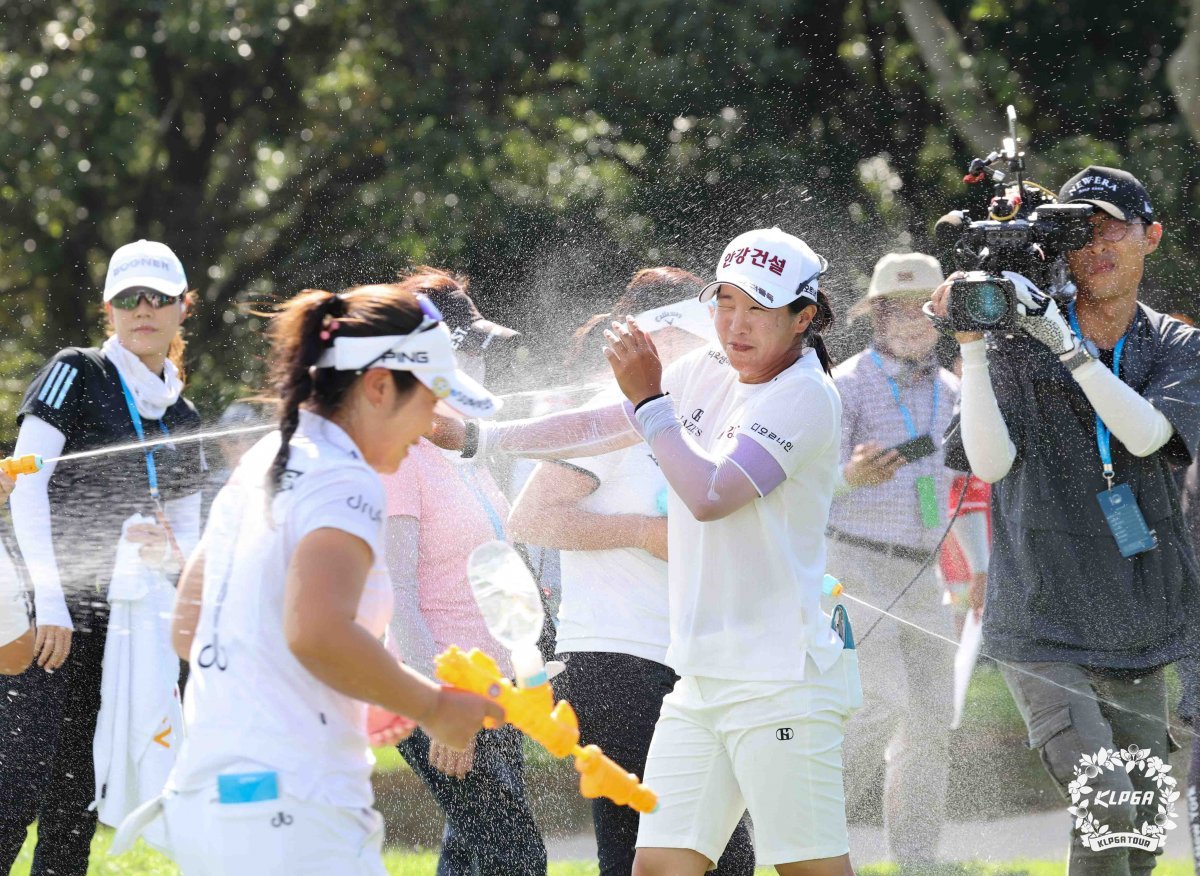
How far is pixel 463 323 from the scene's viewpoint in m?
4.71

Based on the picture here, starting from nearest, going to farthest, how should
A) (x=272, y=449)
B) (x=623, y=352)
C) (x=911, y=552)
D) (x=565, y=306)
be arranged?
(x=272, y=449), (x=623, y=352), (x=911, y=552), (x=565, y=306)

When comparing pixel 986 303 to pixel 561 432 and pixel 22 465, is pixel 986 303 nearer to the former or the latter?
pixel 561 432

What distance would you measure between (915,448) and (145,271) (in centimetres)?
279

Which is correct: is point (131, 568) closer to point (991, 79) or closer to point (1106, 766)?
point (1106, 766)

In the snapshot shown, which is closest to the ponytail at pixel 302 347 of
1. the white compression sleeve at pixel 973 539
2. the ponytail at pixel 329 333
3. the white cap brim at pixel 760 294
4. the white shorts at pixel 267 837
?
the ponytail at pixel 329 333

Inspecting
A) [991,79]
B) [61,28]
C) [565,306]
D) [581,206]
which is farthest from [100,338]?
[991,79]

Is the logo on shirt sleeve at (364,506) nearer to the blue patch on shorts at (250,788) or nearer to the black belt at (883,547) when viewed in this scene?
the blue patch on shorts at (250,788)

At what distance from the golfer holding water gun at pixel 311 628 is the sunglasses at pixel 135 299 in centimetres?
255

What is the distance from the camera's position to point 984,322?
4.40 metres

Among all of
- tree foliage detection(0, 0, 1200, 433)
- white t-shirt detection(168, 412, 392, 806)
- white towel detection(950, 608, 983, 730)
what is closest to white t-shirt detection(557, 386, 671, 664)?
white t-shirt detection(168, 412, 392, 806)

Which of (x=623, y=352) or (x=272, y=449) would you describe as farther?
(x=623, y=352)

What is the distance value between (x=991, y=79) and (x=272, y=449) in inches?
416

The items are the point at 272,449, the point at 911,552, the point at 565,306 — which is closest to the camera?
the point at 272,449

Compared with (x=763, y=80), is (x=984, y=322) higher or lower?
lower
